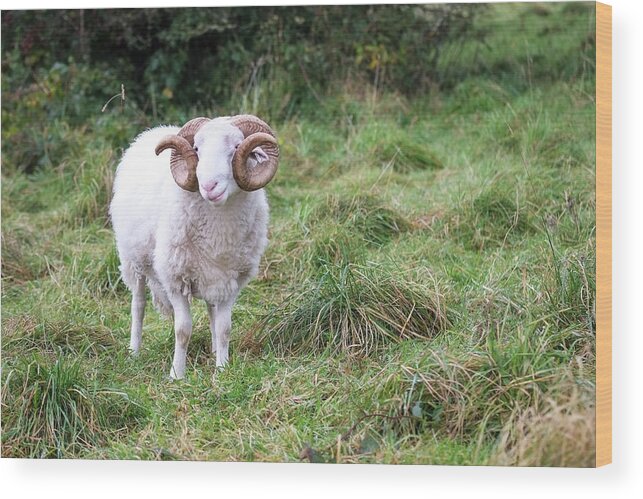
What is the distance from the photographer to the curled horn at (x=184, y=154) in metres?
5.89

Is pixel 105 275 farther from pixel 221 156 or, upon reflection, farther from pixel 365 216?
pixel 221 156

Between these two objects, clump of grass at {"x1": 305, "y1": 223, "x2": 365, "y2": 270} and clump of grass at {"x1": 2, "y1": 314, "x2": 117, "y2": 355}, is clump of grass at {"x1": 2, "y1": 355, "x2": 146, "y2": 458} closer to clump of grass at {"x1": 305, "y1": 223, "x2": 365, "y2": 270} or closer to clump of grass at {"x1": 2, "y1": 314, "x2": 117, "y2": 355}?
clump of grass at {"x1": 2, "y1": 314, "x2": 117, "y2": 355}

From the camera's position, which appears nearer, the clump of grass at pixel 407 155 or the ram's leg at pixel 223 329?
the ram's leg at pixel 223 329

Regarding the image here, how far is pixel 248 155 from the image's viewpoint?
5.88m

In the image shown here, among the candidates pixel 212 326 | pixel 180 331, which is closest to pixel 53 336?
pixel 180 331

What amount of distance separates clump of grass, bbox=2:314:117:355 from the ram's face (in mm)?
1298

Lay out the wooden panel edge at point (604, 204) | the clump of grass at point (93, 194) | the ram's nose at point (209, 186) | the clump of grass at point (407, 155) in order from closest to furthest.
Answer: the wooden panel edge at point (604, 204) < the ram's nose at point (209, 186) < the clump of grass at point (93, 194) < the clump of grass at point (407, 155)

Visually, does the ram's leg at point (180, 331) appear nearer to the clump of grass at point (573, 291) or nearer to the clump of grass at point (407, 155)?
the clump of grass at point (573, 291)

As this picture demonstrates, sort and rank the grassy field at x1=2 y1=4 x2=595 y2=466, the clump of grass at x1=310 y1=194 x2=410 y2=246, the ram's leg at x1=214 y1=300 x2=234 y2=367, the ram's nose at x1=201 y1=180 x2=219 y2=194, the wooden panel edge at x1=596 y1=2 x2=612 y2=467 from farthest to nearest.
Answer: the clump of grass at x1=310 y1=194 x2=410 y2=246 → the ram's leg at x1=214 y1=300 x2=234 y2=367 → the ram's nose at x1=201 y1=180 x2=219 y2=194 → the wooden panel edge at x1=596 y1=2 x2=612 y2=467 → the grassy field at x1=2 y1=4 x2=595 y2=466

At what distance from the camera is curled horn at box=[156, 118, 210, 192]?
589 cm

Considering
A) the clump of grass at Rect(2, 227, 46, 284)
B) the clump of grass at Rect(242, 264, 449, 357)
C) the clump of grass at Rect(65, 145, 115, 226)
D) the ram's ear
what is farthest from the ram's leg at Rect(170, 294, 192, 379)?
the clump of grass at Rect(65, 145, 115, 226)

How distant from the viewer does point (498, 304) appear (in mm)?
6195

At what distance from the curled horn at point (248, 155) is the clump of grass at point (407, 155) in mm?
2741

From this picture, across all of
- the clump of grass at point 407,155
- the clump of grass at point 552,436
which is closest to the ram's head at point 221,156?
the clump of grass at point 552,436
